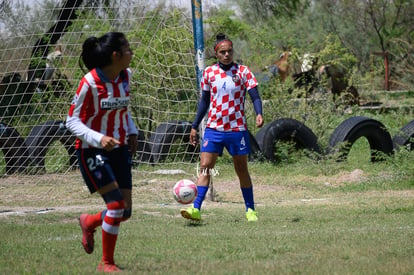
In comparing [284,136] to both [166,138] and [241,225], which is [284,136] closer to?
[166,138]

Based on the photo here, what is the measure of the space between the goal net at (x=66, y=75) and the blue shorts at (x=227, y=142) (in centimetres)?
383

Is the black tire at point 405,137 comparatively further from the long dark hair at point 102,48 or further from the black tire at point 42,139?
the long dark hair at point 102,48

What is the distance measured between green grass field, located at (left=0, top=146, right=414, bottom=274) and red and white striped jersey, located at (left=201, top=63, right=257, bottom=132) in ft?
3.72

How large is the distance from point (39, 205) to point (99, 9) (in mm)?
4408

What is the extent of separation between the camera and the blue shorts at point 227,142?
29.0 ft

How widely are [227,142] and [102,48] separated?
3.15 meters

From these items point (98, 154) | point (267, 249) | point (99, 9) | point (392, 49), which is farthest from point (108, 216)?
point (392, 49)

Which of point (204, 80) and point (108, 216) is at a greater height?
point (204, 80)

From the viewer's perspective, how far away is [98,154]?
232 inches

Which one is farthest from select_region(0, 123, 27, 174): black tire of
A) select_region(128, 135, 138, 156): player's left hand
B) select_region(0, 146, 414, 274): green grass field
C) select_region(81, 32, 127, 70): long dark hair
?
select_region(81, 32, 127, 70): long dark hair

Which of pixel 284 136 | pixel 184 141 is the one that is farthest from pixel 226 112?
pixel 284 136

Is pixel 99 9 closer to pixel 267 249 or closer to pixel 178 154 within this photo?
pixel 178 154

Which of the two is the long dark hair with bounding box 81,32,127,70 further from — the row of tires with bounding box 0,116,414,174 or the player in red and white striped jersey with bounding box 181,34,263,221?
the row of tires with bounding box 0,116,414,174

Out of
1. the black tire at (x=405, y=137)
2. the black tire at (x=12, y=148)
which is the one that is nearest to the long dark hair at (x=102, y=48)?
the black tire at (x=12, y=148)
